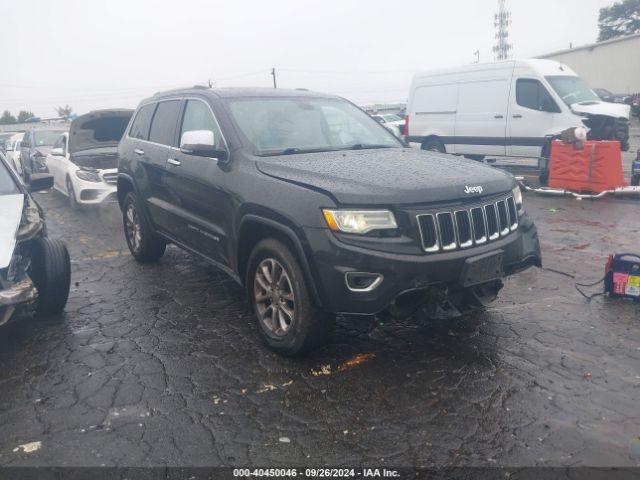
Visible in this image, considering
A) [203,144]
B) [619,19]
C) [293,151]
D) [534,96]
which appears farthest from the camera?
[619,19]

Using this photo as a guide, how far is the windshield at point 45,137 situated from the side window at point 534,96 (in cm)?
1180

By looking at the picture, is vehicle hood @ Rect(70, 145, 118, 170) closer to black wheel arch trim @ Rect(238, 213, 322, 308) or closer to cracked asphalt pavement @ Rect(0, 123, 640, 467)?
cracked asphalt pavement @ Rect(0, 123, 640, 467)

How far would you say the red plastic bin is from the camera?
9.74 meters

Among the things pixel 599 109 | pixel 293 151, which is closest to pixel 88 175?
pixel 293 151

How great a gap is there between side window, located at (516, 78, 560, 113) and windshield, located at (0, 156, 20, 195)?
34.1 feet

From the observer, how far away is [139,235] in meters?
Answer: 6.23

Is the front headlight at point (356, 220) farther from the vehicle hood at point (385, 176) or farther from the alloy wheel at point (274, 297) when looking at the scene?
the alloy wheel at point (274, 297)

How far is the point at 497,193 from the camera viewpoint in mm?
3803

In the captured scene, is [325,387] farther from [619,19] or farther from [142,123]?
[619,19]

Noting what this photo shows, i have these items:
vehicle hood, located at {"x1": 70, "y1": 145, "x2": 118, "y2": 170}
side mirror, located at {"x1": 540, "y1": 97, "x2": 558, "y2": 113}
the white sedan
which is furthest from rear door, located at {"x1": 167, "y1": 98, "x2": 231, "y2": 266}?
side mirror, located at {"x1": 540, "y1": 97, "x2": 558, "y2": 113}

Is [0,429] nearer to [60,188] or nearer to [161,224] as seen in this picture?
[161,224]

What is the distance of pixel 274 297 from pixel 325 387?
73 cm

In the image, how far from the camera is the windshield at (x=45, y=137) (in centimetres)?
1449

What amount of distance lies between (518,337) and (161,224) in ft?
11.5
